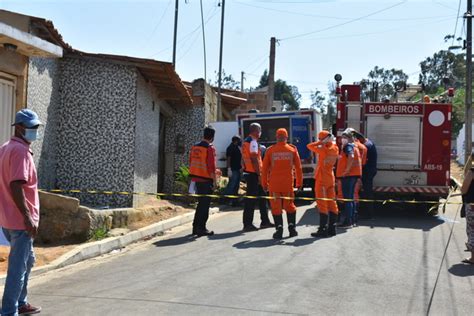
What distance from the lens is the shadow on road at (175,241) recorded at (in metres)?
9.32

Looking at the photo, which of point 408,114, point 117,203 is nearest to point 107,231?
point 117,203

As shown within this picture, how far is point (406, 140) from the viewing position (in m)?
12.5

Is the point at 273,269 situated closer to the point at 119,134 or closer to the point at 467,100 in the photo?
the point at 119,134

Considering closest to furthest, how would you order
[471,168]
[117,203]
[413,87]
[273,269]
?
[273,269], [471,168], [117,203], [413,87]

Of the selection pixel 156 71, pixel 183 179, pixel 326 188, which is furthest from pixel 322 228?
pixel 183 179

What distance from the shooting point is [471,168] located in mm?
7906

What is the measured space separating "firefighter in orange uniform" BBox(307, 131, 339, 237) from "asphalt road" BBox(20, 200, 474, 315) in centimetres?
27

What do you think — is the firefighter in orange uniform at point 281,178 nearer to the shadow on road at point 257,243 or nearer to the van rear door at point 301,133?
the shadow on road at point 257,243

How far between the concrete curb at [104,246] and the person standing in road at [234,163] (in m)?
3.22

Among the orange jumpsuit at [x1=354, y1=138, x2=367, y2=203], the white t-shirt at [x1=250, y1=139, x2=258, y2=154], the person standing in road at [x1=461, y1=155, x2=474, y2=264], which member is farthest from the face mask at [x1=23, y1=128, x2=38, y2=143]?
the orange jumpsuit at [x1=354, y1=138, x2=367, y2=203]

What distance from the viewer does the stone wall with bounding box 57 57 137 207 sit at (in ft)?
38.8

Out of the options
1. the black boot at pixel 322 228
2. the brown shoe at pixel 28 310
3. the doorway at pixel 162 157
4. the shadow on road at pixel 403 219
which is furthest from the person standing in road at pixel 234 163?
the brown shoe at pixel 28 310

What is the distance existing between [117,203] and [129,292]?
5.83 metres

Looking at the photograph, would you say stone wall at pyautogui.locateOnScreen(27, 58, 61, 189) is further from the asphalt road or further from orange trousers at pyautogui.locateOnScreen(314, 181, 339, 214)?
orange trousers at pyautogui.locateOnScreen(314, 181, 339, 214)
